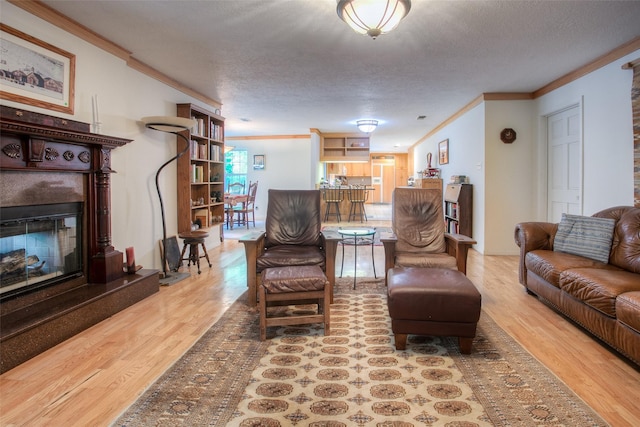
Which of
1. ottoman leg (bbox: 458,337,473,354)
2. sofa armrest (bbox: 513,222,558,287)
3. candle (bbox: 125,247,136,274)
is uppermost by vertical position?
sofa armrest (bbox: 513,222,558,287)

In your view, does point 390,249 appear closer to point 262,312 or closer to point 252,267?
point 252,267

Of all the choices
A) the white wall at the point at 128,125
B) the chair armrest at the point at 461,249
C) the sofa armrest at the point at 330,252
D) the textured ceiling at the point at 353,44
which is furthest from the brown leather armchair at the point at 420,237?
the white wall at the point at 128,125

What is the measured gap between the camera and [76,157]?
289cm

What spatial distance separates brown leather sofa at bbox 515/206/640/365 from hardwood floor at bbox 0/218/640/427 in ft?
0.50

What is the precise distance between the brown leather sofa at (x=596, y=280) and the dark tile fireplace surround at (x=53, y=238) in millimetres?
3592

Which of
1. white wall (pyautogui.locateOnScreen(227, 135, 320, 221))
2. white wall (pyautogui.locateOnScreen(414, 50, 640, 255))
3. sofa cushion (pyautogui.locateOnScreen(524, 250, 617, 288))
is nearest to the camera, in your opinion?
sofa cushion (pyautogui.locateOnScreen(524, 250, 617, 288))

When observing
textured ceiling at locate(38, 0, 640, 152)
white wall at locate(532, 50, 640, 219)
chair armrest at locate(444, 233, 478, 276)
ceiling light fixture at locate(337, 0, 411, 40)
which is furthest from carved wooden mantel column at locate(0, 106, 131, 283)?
white wall at locate(532, 50, 640, 219)

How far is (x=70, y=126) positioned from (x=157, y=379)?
6.77 ft

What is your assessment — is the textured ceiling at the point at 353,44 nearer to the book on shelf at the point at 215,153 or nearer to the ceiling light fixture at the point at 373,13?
the ceiling light fixture at the point at 373,13

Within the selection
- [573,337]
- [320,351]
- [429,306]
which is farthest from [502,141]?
[320,351]

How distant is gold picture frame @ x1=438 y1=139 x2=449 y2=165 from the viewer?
7.50 m

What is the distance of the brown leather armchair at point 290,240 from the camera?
3139 mm

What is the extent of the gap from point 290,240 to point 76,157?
200cm

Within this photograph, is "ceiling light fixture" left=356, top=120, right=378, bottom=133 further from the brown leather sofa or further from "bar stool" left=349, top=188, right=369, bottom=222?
the brown leather sofa
